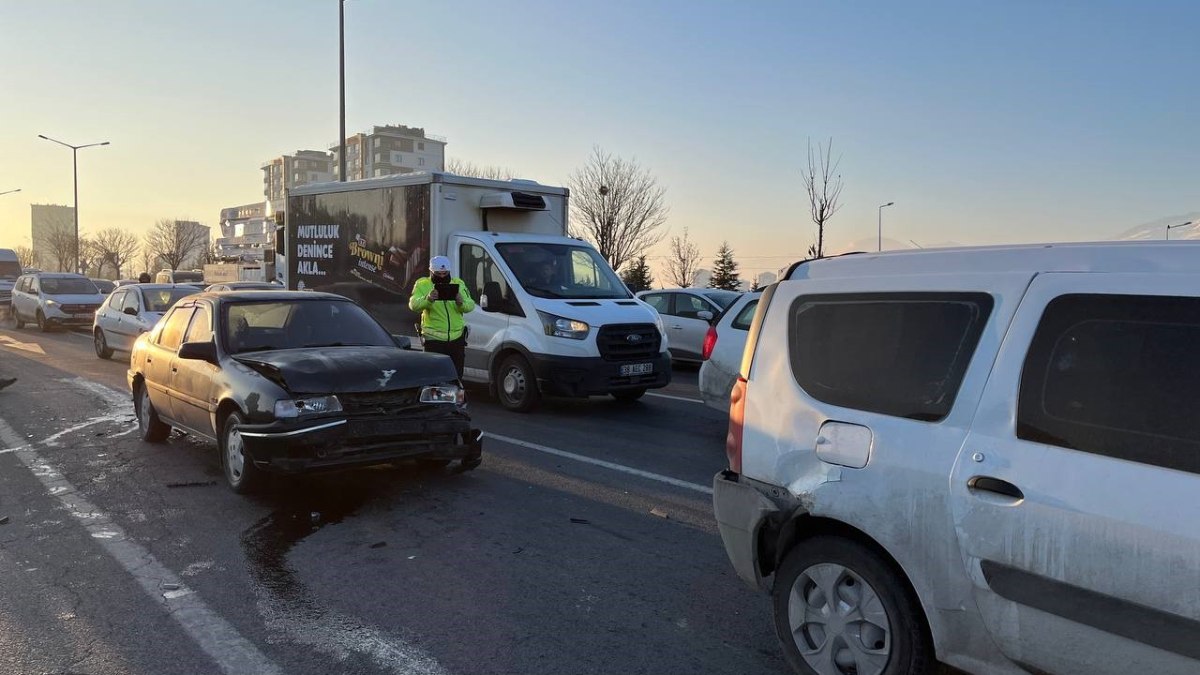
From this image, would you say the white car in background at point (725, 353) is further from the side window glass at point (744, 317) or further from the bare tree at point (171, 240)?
the bare tree at point (171, 240)

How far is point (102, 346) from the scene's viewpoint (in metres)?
15.1

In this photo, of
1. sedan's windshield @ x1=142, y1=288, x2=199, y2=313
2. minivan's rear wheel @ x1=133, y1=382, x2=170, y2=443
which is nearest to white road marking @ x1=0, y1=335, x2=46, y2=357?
sedan's windshield @ x1=142, y1=288, x2=199, y2=313

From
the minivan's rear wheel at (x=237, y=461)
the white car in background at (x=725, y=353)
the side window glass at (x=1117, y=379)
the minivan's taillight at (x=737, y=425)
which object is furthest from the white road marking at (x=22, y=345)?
the side window glass at (x=1117, y=379)

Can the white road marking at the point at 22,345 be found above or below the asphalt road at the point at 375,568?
above

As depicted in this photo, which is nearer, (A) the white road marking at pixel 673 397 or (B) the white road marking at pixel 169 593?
(B) the white road marking at pixel 169 593

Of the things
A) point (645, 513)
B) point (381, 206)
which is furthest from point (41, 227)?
point (645, 513)

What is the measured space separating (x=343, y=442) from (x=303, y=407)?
1.18ft

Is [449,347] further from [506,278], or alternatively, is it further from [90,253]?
[90,253]

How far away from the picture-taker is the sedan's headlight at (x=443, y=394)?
5.99 meters

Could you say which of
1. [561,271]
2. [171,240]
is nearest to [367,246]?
[561,271]

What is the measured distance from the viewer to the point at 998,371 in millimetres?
2572

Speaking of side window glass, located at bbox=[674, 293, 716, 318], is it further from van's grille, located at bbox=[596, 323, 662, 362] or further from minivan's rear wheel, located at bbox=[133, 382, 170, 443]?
minivan's rear wheel, located at bbox=[133, 382, 170, 443]

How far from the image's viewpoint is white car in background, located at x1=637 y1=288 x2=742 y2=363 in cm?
1405

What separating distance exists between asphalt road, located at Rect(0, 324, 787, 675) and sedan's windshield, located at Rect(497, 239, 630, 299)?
2.61 meters
